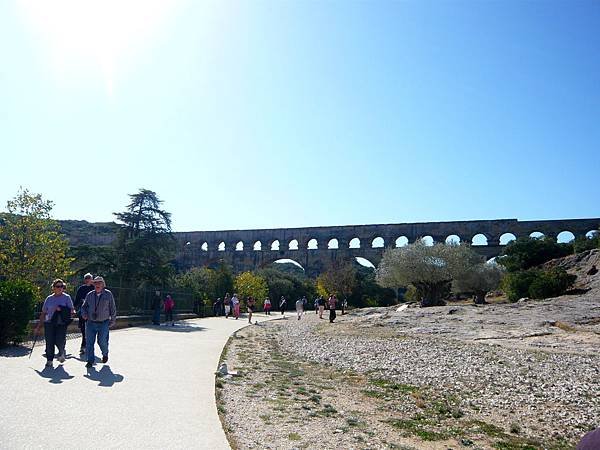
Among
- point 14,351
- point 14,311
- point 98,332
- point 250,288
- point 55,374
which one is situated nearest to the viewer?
point 55,374

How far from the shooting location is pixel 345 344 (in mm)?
14625

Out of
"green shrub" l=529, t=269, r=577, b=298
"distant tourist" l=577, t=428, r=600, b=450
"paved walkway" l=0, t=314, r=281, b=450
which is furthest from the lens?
"green shrub" l=529, t=269, r=577, b=298

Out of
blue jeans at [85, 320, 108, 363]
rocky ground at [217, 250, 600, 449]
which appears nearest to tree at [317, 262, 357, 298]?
rocky ground at [217, 250, 600, 449]

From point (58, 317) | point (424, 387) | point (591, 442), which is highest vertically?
point (58, 317)

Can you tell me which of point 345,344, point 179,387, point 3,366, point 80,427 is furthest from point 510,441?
point 345,344

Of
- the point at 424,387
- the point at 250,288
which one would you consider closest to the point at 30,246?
the point at 424,387

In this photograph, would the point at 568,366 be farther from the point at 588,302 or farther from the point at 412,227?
the point at 412,227

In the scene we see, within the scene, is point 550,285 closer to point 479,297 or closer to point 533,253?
point 479,297

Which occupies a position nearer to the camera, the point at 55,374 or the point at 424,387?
the point at 55,374

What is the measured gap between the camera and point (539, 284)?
21.8 meters

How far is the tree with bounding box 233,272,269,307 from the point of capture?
34.7 metres

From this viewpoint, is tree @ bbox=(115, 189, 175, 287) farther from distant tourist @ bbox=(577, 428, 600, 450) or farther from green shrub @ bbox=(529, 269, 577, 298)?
distant tourist @ bbox=(577, 428, 600, 450)

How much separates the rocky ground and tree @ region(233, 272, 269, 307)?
60.3ft

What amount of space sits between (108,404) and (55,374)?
5.63 ft
